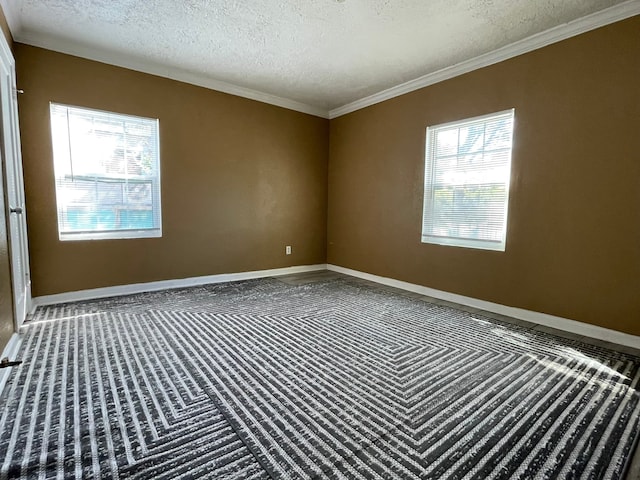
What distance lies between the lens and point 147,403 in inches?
64.1

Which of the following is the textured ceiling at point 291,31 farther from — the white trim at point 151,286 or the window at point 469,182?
the white trim at point 151,286

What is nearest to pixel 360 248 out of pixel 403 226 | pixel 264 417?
pixel 403 226

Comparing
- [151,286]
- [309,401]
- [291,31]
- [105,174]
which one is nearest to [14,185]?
[105,174]

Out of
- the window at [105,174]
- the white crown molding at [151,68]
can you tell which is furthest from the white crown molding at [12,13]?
the window at [105,174]

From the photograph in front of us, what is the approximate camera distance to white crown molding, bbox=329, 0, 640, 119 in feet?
8.00

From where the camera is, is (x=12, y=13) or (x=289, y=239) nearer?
(x=12, y=13)

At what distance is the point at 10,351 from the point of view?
211 centimetres

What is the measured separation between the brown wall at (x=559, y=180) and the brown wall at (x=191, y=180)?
70.6 inches

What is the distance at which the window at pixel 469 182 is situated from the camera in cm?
323

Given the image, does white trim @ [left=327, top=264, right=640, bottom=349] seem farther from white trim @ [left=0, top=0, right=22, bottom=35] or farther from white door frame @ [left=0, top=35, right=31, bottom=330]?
white trim @ [left=0, top=0, right=22, bottom=35]

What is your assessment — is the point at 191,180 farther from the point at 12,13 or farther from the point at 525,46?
the point at 525,46

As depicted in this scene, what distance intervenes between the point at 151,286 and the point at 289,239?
2087 millimetres

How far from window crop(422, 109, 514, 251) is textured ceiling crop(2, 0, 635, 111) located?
0.76 meters

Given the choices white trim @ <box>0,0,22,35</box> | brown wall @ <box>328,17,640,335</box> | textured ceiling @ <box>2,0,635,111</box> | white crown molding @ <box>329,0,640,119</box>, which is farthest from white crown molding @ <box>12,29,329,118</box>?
brown wall @ <box>328,17,640,335</box>
